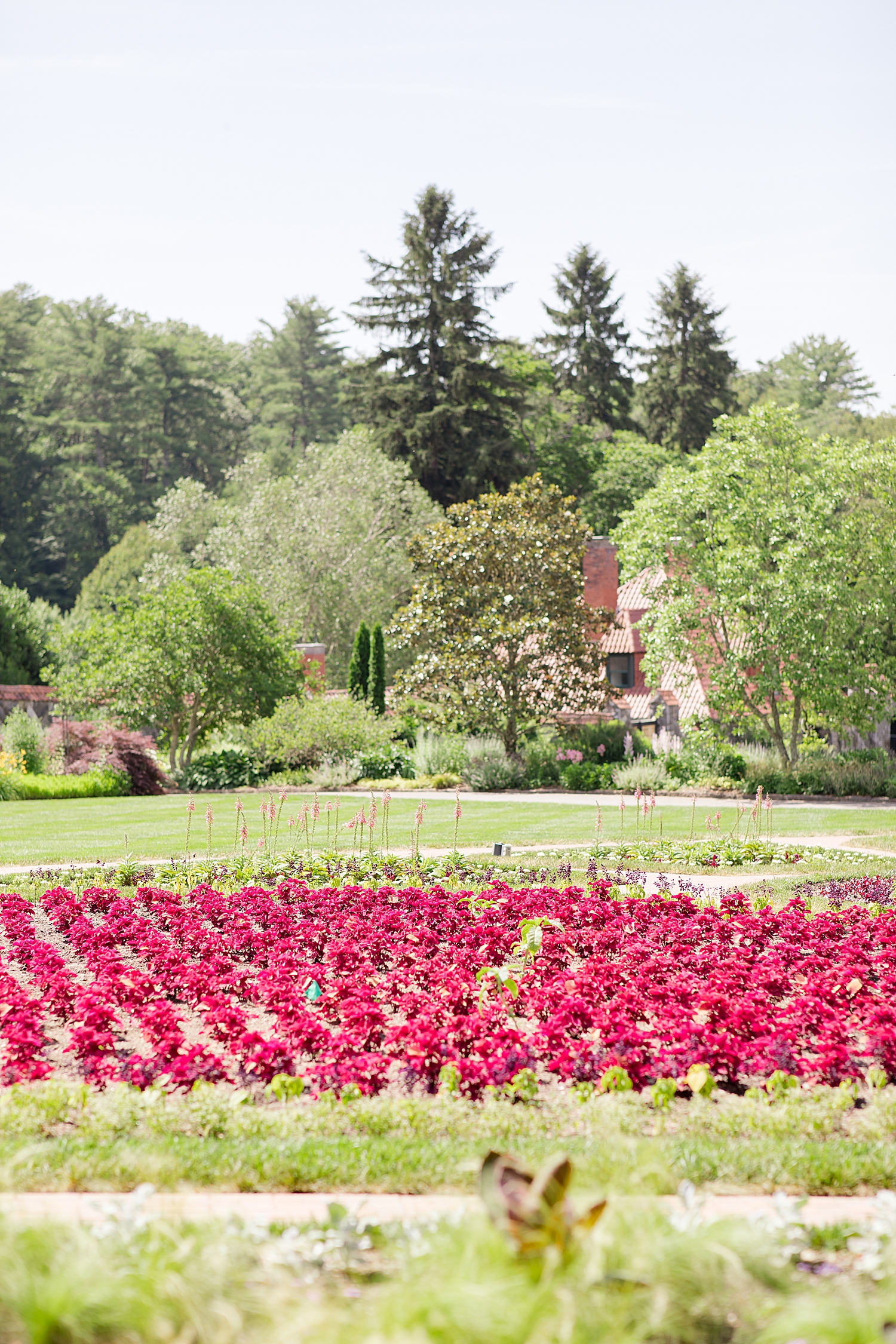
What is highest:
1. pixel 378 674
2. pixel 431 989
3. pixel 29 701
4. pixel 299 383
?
pixel 299 383

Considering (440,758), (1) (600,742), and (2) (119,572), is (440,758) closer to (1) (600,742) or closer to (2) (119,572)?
(1) (600,742)

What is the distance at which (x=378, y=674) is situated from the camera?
27.2 meters

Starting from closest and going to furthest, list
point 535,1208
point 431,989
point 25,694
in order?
point 535,1208 → point 431,989 → point 25,694

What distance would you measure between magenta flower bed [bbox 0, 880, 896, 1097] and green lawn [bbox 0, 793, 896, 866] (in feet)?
12.4

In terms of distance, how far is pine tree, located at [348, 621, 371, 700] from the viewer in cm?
2706

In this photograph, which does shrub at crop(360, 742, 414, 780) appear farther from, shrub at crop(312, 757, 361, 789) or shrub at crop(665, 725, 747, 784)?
shrub at crop(665, 725, 747, 784)

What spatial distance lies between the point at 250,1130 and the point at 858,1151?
2.20 m

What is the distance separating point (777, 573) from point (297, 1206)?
61.8 feet

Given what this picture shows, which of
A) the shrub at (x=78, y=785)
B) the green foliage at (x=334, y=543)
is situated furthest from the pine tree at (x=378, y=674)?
the shrub at (x=78, y=785)

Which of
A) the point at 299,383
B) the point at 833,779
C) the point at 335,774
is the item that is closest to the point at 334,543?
the point at 335,774

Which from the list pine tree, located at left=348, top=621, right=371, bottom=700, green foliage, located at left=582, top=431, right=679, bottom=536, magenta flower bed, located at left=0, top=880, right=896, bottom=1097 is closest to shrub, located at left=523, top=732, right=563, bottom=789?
pine tree, located at left=348, top=621, right=371, bottom=700

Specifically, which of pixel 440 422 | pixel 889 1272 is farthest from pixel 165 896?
pixel 440 422

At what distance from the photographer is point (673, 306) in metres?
48.0

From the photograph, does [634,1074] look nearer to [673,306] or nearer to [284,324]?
[673,306]
